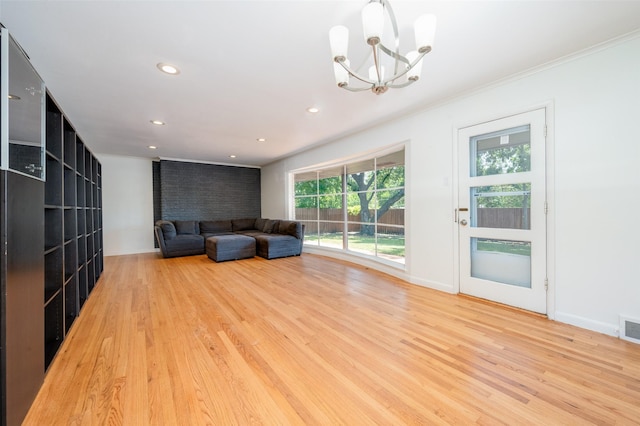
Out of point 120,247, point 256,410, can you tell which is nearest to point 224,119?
point 256,410

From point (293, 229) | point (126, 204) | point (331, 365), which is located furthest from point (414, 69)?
point (126, 204)

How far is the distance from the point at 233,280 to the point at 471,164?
3.60m

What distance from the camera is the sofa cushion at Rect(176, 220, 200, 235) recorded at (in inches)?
249

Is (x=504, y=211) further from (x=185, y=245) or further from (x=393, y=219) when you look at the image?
(x=185, y=245)

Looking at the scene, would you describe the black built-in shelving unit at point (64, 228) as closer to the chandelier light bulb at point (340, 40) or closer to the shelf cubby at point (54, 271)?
the shelf cubby at point (54, 271)

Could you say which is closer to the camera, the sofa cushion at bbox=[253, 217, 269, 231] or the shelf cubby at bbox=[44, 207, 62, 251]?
the shelf cubby at bbox=[44, 207, 62, 251]

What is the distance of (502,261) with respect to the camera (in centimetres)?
289

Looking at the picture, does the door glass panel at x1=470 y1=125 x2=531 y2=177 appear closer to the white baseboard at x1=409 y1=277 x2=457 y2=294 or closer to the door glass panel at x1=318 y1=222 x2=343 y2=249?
the white baseboard at x1=409 y1=277 x2=457 y2=294

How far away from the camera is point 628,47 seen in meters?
2.06

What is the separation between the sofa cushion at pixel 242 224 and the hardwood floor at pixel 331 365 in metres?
4.25

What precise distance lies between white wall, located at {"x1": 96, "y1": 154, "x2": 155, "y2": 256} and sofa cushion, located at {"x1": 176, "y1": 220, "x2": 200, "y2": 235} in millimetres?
932

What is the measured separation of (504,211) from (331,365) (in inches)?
96.0

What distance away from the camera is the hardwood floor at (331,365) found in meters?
1.40

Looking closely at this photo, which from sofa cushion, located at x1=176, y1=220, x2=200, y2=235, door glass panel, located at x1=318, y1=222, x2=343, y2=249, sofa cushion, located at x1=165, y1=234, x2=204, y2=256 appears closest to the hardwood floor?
door glass panel, located at x1=318, y1=222, x2=343, y2=249
